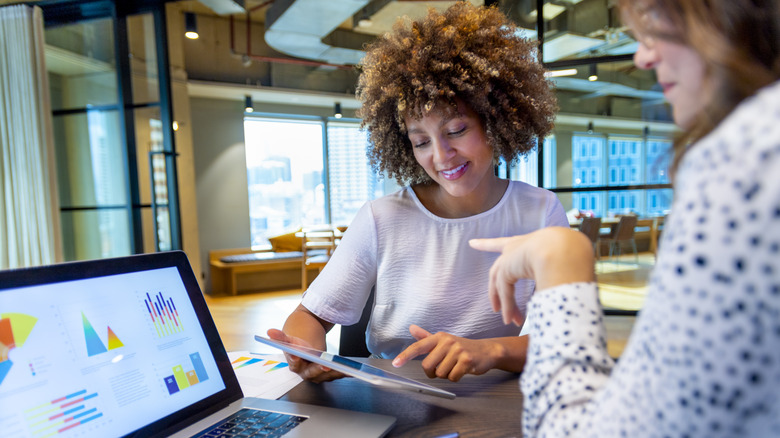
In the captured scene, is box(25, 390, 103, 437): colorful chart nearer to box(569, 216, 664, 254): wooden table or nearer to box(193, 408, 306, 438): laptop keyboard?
box(193, 408, 306, 438): laptop keyboard

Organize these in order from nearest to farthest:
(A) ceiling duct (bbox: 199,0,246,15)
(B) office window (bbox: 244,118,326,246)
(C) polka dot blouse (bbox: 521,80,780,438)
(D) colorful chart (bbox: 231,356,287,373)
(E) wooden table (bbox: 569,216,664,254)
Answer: (C) polka dot blouse (bbox: 521,80,780,438), (D) colorful chart (bbox: 231,356,287,373), (E) wooden table (bbox: 569,216,664,254), (A) ceiling duct (bbox: 199,0,246,15), (B) office window (bbox: 244,118,326,246)

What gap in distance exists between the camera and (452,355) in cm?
87

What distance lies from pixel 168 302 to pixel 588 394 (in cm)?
62

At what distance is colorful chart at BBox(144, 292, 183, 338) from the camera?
72cm

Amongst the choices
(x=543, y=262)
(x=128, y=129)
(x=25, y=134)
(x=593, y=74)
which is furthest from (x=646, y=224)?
(x=25, y=134)

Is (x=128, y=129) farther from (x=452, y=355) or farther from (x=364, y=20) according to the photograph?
(x=452, y=355)

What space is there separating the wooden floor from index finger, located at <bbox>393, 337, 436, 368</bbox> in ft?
3.39

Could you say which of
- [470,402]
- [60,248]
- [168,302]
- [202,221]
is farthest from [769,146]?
[202,221]

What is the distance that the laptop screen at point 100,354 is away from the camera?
0.56 m

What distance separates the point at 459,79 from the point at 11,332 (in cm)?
98

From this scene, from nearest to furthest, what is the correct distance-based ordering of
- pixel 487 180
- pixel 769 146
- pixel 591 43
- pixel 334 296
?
pixel 769 146, pixel 334 296, pixel 487 180, pixel 591 43

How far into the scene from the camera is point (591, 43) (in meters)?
2.33

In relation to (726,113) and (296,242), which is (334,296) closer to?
(726,113)

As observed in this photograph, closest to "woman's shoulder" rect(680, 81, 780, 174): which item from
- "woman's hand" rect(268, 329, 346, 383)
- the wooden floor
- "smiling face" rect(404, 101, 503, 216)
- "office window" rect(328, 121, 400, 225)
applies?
"woman's hand" rect(268, 329, 346, 383)
